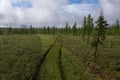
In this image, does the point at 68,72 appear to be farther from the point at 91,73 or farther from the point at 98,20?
the point at 98,20

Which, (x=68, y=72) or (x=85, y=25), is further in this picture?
(x=85, y=25)

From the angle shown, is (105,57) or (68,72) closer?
(68,72)

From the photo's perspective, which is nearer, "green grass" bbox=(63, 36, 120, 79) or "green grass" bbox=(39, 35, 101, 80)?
"green grass" bbox=(39, 35, 101, 80)

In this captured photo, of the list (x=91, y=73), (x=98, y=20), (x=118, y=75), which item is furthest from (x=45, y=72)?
(x=98, y=20)

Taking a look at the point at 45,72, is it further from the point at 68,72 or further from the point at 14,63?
the point at 14,63

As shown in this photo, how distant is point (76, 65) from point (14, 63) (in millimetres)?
13110

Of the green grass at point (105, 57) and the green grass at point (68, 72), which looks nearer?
the green grass at point (68, 72)

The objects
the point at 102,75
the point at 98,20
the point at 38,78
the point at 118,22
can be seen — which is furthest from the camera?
the point at 118,22

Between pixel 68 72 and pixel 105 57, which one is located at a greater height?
pixel 68 72

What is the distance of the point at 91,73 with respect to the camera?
119ft

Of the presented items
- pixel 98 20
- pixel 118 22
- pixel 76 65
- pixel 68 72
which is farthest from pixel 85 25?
pixel 68 72

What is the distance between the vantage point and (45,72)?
1431 inches

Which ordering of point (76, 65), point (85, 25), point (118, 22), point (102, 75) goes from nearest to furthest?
1. point (102, 75)
2. point (76, 65)
3. point (85, 25)
4. point (118, 22)

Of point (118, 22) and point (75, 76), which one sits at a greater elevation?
point (118, 22)
